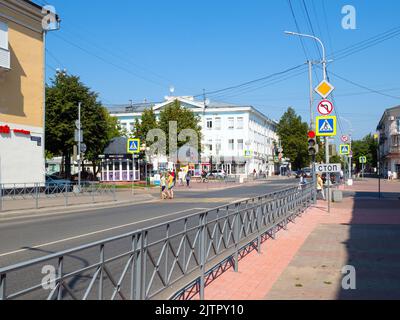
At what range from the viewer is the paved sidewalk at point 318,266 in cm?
663

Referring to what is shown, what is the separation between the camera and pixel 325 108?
60.8 ft

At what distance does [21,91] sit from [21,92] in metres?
0.06

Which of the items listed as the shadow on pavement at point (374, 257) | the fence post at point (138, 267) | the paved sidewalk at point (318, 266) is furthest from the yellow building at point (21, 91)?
the fence post at point (138, 267)

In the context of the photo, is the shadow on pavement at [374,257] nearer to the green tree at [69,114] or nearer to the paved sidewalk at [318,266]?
the paved sidewalk at [318,266]

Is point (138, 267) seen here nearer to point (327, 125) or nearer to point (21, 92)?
point (327, 125)

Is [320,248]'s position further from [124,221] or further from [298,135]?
[298,135]

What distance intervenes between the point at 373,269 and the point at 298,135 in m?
90.0

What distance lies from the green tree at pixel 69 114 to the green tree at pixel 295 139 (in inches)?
2425

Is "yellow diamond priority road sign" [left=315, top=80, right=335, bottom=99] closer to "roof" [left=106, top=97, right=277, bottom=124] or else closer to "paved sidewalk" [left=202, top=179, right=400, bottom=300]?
"paved sidewalk" [left=202, top=179, right=400, bottom=300]

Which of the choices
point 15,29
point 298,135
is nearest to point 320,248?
point 15,29

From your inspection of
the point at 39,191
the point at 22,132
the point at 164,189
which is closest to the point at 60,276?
the point at 39,191

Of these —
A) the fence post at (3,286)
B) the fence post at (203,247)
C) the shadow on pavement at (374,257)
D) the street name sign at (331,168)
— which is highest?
the street name sign at (331,168)
